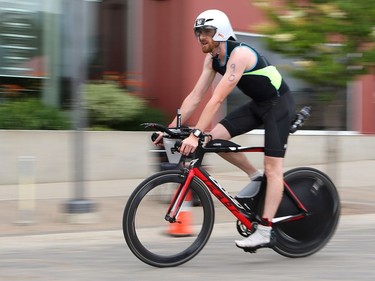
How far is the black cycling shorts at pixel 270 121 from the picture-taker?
570 cm

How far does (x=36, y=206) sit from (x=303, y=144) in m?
7.49

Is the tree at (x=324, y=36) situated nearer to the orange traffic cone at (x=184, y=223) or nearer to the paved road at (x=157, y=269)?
the paved road at (x=157, y=269)

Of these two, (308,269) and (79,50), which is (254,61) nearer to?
(308,269)

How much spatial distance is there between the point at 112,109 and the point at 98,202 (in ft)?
11.6

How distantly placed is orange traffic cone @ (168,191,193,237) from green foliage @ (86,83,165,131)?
719 cm

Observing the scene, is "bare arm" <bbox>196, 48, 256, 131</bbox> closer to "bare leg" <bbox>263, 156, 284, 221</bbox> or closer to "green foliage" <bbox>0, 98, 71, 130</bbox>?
"bare leg" <bbox>263, 156, 284, 221</bbox>

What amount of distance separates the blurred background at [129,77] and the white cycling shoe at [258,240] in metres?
2.93

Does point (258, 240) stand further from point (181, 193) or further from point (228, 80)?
point (228, 80)

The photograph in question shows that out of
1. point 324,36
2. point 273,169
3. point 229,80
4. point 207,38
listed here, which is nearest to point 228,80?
point 229,80

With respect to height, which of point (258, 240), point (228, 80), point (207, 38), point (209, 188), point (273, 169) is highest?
point (207, 38)

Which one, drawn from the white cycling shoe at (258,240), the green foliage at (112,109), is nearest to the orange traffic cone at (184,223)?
the white cycling shoe at (258,240)

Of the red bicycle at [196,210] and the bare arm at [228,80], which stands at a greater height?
the bare arm at [228,80]

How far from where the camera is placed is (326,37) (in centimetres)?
852

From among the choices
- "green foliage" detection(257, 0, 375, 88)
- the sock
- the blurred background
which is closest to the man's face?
the sock
